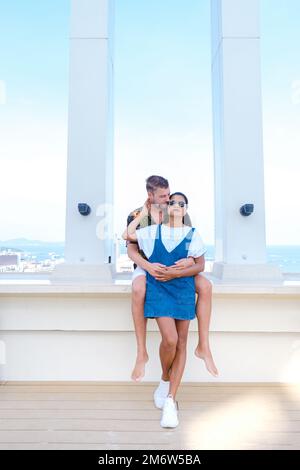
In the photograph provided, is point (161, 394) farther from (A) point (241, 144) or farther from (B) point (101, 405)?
(A) point (241, 144)

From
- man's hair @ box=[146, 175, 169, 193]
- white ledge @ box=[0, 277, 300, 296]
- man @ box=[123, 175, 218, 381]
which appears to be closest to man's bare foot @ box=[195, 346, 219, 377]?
man @ box=[123, 175, 218, 381]

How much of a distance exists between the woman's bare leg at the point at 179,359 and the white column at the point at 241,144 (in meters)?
0.76

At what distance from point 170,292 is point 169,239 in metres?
0.31

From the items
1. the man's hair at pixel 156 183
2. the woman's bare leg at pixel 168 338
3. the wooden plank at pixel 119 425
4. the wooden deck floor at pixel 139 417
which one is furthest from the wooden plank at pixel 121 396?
the man's hair at pixel 156 183

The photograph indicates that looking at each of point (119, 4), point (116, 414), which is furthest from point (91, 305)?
point (119, 4)

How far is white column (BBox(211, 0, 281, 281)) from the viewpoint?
8.05 feet

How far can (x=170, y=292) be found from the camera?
178 cm

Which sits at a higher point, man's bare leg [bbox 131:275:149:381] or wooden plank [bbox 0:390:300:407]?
man's bare leg [bbox 131:275:149:381]

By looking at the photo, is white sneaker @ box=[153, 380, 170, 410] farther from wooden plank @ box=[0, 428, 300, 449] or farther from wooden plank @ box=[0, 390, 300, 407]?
wooden plank @ box=[0, 428, 300, 449]

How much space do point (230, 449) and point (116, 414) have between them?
2.13 ft

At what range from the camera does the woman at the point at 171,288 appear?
1.75m

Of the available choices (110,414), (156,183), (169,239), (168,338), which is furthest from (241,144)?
(110,414)

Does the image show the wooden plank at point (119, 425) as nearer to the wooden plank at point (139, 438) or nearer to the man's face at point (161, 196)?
the wooden plank at point (139, 438)

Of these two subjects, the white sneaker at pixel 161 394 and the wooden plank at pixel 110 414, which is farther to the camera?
the white sneaker at pixel 161 394
